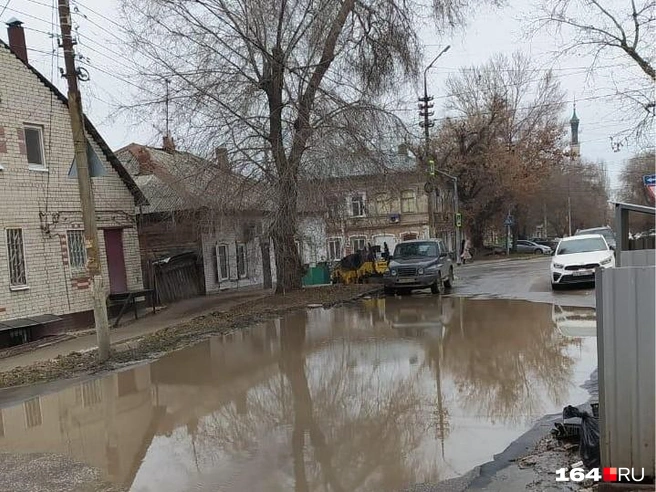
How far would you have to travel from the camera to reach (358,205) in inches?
777

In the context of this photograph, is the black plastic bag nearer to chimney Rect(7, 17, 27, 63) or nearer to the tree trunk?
the tree trunk

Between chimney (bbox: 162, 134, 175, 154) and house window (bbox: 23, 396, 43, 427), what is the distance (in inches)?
398

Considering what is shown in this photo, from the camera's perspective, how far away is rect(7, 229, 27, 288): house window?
47.5 feet

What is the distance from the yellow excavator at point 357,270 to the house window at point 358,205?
3.78 m

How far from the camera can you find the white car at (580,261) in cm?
1747

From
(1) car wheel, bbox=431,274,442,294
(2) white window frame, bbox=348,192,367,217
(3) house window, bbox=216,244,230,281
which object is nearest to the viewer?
(2) white window frame, bbox=348,192,367,217

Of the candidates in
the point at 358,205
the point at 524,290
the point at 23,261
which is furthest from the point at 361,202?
the point at 23,261

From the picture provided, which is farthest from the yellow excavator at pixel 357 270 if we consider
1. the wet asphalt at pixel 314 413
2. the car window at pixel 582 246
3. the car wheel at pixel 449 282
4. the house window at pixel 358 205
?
the wet asphalt at pixel 314 413

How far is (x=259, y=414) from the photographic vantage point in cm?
707

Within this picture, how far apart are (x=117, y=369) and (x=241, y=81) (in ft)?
32.2

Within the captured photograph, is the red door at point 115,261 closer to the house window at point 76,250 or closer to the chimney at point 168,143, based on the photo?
the house window at point 76,250

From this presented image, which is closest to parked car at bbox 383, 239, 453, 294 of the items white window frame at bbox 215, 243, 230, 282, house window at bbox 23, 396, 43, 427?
white window frame at bbox 215, 243, 230, 282

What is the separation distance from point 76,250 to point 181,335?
5.49 metres

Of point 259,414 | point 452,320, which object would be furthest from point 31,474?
point 452,320
